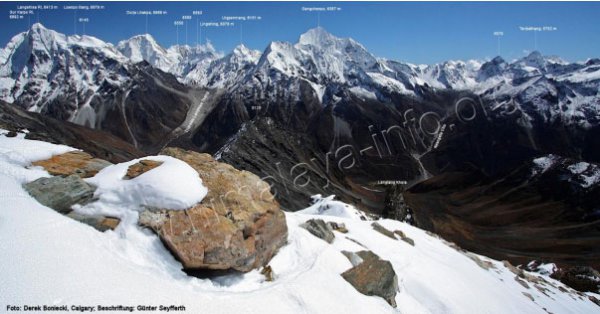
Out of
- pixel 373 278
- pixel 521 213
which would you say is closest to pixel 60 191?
pixel 373 278

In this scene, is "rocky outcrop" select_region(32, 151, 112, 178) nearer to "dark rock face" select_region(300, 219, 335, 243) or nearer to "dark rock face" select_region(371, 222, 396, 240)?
"dark rock face" select_region(300, 219, 335, 243)

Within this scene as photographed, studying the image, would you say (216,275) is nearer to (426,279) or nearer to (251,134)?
(426,279)

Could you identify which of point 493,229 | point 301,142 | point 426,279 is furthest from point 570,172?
point 426,279

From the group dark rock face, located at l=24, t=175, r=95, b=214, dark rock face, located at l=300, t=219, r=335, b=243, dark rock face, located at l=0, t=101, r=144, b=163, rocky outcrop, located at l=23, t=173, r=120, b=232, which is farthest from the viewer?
dark rock face, located at l=0, t=101, r=144, b=163

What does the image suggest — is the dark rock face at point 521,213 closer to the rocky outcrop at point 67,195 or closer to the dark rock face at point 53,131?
the dark rock face at point 53,131

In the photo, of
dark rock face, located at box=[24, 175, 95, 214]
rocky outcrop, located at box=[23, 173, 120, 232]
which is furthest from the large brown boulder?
dark rock face, located at box=[24, 175, 95, 214]

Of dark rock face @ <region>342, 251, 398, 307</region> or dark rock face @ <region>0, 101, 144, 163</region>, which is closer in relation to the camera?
dark rock face @ <region>342, 251, 398, 307</region>
